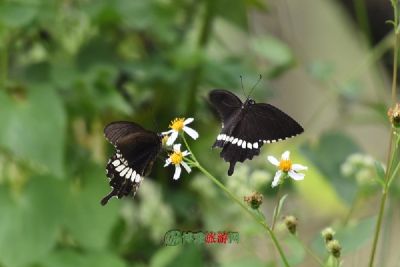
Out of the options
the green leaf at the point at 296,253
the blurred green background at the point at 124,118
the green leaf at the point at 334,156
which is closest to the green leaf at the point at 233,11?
the blurred green background at the point at 124,118

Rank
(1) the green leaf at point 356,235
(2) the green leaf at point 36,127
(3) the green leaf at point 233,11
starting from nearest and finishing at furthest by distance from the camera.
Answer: (1) the green leaf at point 356,235
(2) the green leaf at point 36,127
(3) the green leaf at point 233,11

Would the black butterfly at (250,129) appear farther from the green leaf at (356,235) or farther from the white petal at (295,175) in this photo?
the green leaf at (356,235)

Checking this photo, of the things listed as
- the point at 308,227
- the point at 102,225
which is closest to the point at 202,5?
the point at 102,225

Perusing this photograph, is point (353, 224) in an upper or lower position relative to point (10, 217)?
lower

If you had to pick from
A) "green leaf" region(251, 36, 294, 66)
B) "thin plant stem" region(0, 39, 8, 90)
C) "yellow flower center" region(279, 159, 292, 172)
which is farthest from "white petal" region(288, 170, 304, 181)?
"green leaf" region(251, 36, 294, 66)

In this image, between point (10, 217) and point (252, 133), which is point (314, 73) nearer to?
point (10, 217)

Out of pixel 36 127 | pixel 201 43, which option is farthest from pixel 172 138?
pixel 201 43
